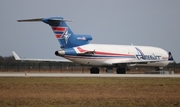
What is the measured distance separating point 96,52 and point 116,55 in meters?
3.55

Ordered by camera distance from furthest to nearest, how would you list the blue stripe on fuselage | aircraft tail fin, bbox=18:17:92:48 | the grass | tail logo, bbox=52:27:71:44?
tail logo, bbox=52:27:71:44 → the blue stripe on fuselage → aircraft tail fin, bbox=18:17:92:48 → the grass

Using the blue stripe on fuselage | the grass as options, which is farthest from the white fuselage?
the grass

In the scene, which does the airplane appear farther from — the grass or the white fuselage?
the grass

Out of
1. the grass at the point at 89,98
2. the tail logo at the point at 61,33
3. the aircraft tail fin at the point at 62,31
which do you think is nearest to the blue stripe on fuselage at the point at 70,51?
the aircraft tail fin at the point at 62,31

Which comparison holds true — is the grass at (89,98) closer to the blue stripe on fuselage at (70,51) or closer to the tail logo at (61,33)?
the blue stripe on fuselage at (70,51)

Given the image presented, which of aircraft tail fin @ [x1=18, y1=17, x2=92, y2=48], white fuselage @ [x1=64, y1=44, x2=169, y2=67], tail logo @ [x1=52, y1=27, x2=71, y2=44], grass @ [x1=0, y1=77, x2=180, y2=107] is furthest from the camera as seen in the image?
white fuselage @ [x1=64, y1=44, x2=169, y2=67]

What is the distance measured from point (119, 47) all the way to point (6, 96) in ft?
109

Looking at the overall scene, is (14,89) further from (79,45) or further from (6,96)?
(79,45)

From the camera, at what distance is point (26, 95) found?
20.9m

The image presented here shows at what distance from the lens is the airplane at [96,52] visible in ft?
151

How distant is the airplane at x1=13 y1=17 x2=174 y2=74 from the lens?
46.1 meters

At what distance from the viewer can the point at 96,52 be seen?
160 ft

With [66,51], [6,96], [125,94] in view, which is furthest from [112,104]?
[66,51]

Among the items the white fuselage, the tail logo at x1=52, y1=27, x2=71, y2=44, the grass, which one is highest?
the tail logo at x1=52, y1=27, x2=71, y2=44
